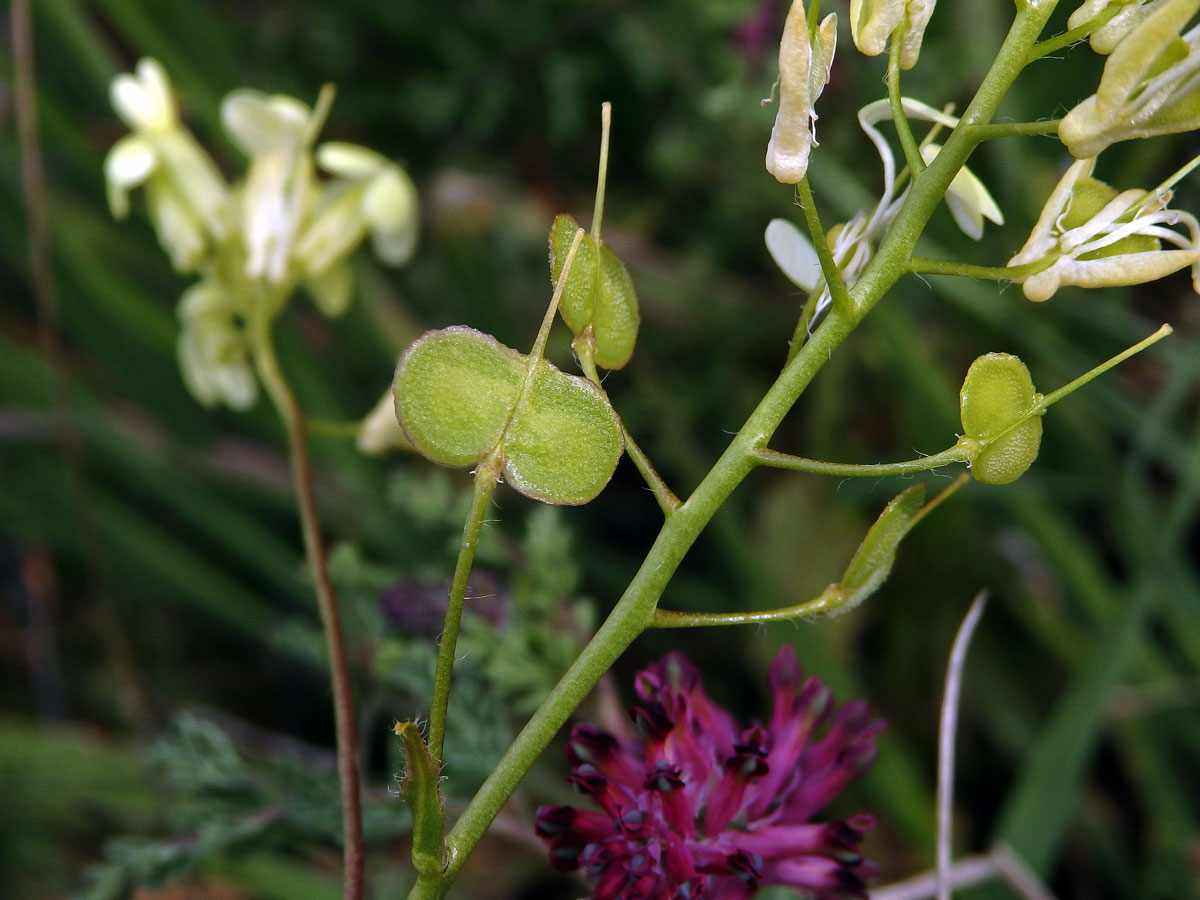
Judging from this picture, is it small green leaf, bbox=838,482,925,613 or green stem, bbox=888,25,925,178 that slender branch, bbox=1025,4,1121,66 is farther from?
small green leaf, bbox=838,482,925,613

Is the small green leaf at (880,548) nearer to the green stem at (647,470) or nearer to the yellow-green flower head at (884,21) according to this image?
the green stem at (647,470)

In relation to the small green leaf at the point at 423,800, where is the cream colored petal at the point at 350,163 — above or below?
above

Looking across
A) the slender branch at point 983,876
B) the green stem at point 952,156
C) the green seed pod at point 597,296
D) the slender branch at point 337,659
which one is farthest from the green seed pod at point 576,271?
the slender branch at point 983,876

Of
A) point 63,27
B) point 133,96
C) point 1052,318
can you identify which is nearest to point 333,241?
point 133,96

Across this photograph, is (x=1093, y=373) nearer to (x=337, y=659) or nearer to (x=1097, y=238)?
(x=1097, y=238)

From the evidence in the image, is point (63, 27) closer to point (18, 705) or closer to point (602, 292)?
point (18, 705)

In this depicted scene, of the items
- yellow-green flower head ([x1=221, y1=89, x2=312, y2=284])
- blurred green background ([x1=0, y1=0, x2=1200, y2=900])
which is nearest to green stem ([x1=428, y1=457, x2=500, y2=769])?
yellow-green flower head ([x1=221, y1=89, x2=312, y2=284])
